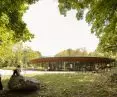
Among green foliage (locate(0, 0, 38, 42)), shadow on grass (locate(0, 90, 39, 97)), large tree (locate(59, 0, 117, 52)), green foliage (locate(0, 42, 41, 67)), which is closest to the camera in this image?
large tree (locate(59, 0, 117, 52))

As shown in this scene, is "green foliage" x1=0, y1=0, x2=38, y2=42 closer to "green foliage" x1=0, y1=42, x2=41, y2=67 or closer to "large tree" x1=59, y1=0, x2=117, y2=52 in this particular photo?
"large tree" x1=59, y1=0, x2=117, y2=52

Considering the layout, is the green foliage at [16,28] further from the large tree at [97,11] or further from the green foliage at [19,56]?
the green foliage at [19,56]

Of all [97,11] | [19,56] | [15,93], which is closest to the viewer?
[97,11]

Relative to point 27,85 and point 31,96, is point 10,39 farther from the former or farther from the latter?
point 31,96

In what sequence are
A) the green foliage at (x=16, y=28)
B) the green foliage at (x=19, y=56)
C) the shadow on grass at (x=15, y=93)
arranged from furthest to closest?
the green foliage at (x=19, y=56), the green foliage at (x=16, y=28), the shadow on grass at (x=15, y=93)

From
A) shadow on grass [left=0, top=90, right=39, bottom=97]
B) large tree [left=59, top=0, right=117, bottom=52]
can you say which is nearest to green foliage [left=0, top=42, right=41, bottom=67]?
shadow on grass [left=0, top=90, right=39, bottom=97]

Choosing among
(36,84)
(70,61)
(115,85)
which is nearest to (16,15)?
(36,84)

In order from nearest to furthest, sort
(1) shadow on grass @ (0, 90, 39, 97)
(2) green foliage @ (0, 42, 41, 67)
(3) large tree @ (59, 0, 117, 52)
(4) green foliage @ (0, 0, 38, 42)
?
(3) large tree @ (59, 0, 117, 52) → (1) shadow on grass @ (0, 90, 39, 97) → (4) green foliage @ (0, 0, 38, 42) → (2) green foliage @ (0, 42, 41, 67)

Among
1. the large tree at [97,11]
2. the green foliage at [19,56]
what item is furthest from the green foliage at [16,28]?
the green foliage at [19,56]

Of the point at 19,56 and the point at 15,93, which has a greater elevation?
the point at 19,56

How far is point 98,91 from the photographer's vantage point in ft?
Answer: 56.7

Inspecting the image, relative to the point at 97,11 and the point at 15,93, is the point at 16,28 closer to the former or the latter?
the point at 15,93

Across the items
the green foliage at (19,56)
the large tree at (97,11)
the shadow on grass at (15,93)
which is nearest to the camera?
the large tree at (97,11)

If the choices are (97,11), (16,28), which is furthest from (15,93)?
(97,11)
